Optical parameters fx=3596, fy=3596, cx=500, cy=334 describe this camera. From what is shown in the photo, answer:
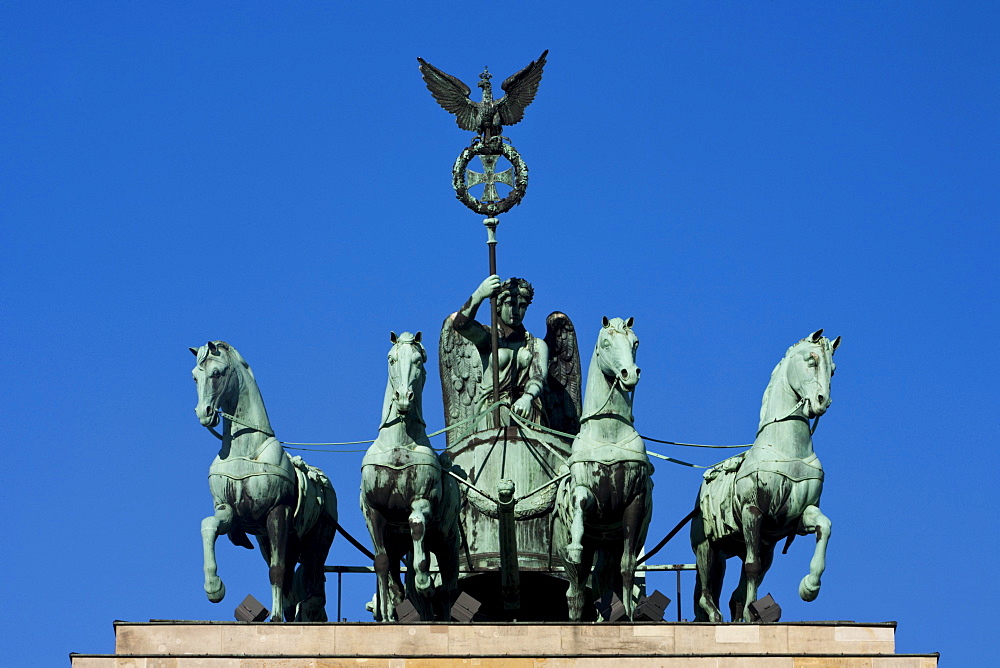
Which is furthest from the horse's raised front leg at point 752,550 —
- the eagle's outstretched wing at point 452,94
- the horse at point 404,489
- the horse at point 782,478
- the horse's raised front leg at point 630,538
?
the eagle's outstretched wing at point 452,94

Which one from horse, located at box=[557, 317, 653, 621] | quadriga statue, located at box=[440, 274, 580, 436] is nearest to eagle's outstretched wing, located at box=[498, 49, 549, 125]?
quadriga statue, located at box=[440, 274, 580, 436]

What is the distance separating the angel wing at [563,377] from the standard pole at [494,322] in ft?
3.15

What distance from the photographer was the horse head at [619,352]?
39.7 metres

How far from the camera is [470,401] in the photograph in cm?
4438

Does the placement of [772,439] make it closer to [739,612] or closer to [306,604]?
[739,612]

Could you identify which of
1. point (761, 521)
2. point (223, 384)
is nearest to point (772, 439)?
point (761, 521)

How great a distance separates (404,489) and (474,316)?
176 inches

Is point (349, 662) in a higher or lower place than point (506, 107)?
lower

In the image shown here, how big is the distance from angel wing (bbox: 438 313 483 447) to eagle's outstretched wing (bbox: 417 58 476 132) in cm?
262

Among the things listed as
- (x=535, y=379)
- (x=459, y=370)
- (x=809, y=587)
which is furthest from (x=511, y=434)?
(x=809, y=587)

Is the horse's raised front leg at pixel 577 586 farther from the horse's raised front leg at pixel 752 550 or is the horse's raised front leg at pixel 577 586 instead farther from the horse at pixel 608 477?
the horse's raised front leg at pixel 752 550

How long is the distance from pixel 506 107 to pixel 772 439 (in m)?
6.90

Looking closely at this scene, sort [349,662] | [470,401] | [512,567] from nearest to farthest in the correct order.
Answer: [349,662] < [512,567] < [470,401]

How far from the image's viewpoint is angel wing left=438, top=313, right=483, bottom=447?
44375mm
